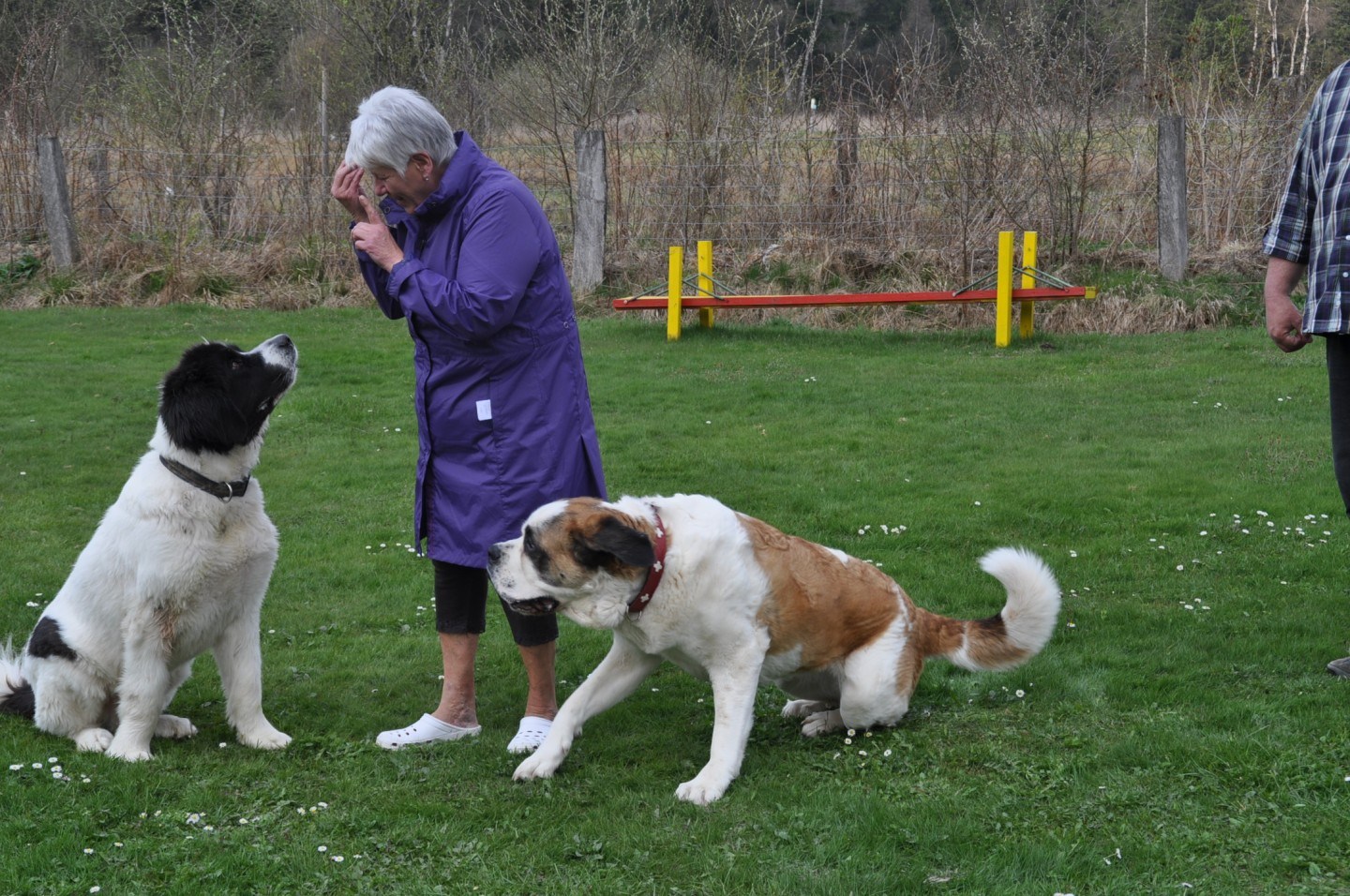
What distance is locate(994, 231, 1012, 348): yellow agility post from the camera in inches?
493

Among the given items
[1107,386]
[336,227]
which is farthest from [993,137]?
[336,227]

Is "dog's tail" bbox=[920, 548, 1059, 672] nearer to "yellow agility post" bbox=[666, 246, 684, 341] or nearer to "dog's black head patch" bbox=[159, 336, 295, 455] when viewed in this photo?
→ "dog's black head patch" bbox=[159, 336, 295, 455]

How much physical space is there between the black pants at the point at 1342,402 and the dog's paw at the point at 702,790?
2552 mm

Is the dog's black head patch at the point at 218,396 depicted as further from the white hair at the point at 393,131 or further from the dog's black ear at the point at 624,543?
the dog's black ear at the point at 624,543

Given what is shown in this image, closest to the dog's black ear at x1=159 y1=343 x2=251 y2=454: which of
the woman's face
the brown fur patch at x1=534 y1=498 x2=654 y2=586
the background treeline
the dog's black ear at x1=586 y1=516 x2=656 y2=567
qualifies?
the woman's face

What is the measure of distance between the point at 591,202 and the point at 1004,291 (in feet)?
18.1

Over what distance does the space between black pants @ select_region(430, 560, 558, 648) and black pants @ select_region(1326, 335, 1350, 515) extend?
2978 millimetres

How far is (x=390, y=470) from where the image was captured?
860 centimetres

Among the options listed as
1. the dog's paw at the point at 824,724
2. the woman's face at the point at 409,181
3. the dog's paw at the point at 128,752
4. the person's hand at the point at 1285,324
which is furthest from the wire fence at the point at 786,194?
the dog's paw at the point at 128,752

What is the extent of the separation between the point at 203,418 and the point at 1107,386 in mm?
8381

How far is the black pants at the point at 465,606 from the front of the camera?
4.53 metres

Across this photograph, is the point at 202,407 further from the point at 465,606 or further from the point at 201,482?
the point at 465,606

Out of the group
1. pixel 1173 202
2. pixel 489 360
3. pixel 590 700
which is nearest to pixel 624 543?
pixel 590 700

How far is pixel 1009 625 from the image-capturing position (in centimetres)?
448
